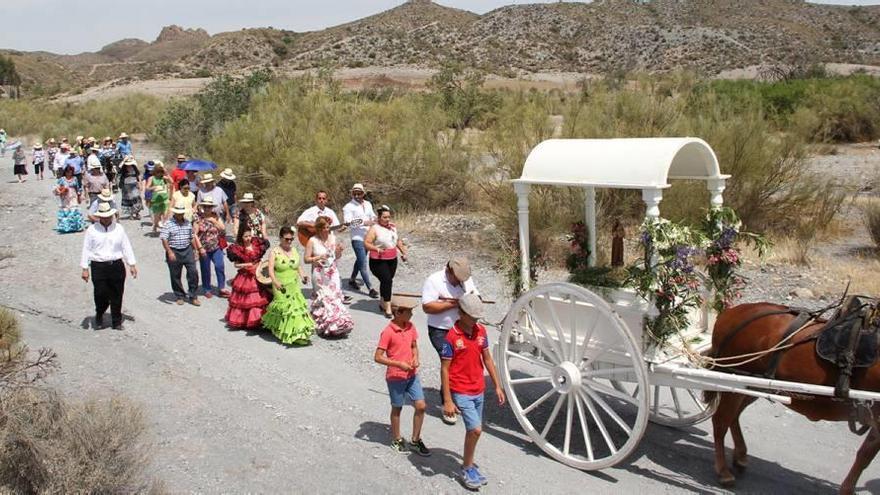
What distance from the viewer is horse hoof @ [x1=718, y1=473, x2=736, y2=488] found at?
231 inches

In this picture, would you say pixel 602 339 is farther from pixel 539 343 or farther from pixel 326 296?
pixel 326 296

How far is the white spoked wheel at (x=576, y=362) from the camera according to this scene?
5688 millimetres

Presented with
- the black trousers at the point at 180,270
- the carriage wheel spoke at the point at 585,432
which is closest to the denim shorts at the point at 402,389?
the carriage wheel spoke at the point at 585,432

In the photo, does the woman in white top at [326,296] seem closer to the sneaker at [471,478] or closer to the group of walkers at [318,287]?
the group of walkers at [318,287]

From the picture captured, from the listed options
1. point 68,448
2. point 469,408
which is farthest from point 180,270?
point 469,408

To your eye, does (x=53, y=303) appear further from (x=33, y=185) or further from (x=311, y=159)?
(x=33, y=185)

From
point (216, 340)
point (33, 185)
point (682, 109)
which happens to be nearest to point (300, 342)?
point (216, 340)

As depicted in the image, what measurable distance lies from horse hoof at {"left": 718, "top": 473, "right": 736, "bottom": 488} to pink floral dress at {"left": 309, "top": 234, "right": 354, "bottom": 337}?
483cm

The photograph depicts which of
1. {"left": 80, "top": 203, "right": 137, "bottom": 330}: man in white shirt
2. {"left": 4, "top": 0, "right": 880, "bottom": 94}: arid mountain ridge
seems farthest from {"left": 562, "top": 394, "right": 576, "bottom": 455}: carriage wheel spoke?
{"left": 4, "top": 0, "right": 880, "bottom": 94}: arid mountain ridge

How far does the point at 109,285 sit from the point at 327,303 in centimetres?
265

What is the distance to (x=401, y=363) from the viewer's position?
5.90 metres

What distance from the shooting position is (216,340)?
898cm

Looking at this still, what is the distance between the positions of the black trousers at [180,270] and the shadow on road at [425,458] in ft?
16.2

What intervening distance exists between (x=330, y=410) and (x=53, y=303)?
5.51 meters
